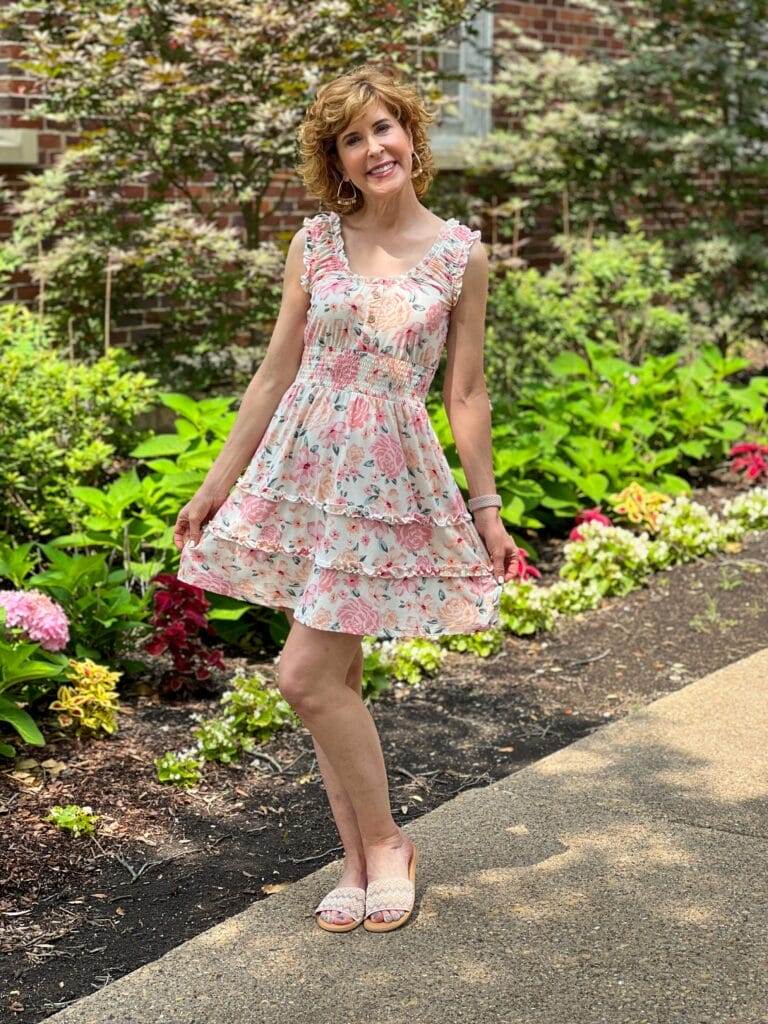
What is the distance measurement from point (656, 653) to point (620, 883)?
6.91 feet

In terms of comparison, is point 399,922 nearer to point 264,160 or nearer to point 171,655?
point 171,655

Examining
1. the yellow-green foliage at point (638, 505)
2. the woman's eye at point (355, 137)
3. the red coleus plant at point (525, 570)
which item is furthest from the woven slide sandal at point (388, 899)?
the yellow-green foliage at point (638, 505)

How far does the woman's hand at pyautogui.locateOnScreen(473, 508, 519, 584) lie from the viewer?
3.25m

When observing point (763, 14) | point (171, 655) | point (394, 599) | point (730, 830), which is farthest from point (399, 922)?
point (763, 14)

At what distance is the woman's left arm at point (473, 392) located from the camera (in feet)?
10.6

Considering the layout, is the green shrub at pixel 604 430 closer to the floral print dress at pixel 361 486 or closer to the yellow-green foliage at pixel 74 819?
the yellow-green foliage at pixel 74 819

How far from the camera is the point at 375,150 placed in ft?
10.3

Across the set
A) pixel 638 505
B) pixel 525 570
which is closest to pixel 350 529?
pixel 525 570

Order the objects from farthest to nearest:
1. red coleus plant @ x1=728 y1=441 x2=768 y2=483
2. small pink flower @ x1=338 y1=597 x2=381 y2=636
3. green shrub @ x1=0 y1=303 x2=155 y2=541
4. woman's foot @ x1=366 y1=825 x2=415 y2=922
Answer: red coleus plant @ x1=728 y1=441 x2=768 y2=483
green shrub @ x1=0 y1=303 x2=155 y2=541
woman's foot @ x1=366 y1=825 x2=415 y2=922
small pink flower @ x1=338 y1=597 x2=381 y2=636

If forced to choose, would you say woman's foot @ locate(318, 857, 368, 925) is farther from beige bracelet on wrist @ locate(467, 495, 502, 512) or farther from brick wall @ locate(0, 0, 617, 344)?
brick wall @ locate(0, 0, 617, 344)

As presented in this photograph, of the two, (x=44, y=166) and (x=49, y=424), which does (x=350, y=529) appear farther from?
(x=44, y=166)

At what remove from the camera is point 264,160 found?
23.8 feet

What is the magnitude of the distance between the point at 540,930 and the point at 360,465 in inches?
43.0

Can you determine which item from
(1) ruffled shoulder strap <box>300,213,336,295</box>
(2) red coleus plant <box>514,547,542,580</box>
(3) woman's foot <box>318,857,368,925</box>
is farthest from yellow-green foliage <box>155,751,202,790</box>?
(2) red coleus plant <box>514,547,542,580</box>
